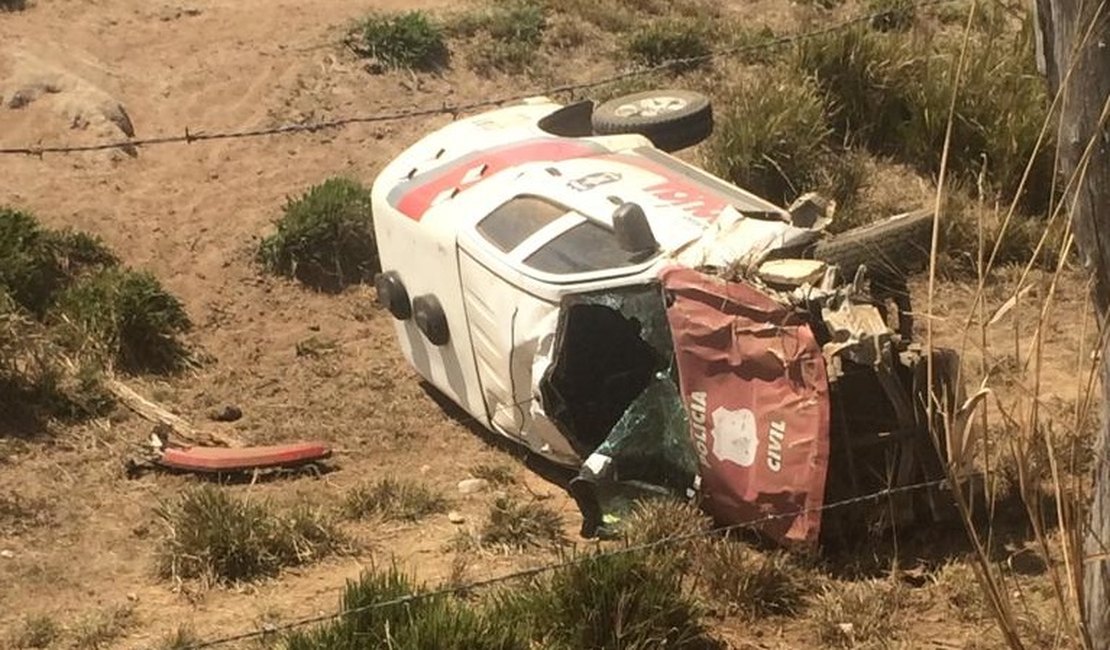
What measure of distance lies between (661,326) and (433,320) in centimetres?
142

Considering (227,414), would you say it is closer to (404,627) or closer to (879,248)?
(404,627)

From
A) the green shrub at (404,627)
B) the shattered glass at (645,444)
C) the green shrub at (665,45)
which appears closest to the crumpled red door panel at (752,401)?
the shattered glass at (645,444)

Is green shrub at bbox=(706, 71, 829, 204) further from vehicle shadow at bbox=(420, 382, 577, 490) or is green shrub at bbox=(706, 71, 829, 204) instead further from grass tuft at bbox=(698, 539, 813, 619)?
grass tuft at bbox=(698, 539, 813, 619)

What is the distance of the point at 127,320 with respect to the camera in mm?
10086

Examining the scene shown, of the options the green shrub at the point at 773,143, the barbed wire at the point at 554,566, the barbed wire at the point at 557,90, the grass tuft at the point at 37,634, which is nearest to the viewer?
the barbed wire at the point at 554,566

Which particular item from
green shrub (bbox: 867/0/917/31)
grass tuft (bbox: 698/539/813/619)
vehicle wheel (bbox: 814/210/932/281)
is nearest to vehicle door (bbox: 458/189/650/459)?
vehicle wheel (bbox: 814/210/932/281)

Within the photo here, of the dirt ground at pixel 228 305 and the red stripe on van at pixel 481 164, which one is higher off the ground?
the red stripe on van at pixel 481 164

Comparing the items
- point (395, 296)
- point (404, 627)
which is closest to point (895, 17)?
point (395, 296)

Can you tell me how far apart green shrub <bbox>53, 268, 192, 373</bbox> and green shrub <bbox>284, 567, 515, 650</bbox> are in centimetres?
389

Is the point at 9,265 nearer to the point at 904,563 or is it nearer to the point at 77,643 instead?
the point at 77,643

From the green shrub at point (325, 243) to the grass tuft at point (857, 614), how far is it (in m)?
4.76

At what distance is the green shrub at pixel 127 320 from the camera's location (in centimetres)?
1001

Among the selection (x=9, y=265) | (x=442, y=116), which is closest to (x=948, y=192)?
(x=442, y=116)

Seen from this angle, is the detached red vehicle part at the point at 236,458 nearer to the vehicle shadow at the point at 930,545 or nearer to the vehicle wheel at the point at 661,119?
the vehicle wheel at the point at 661,119
